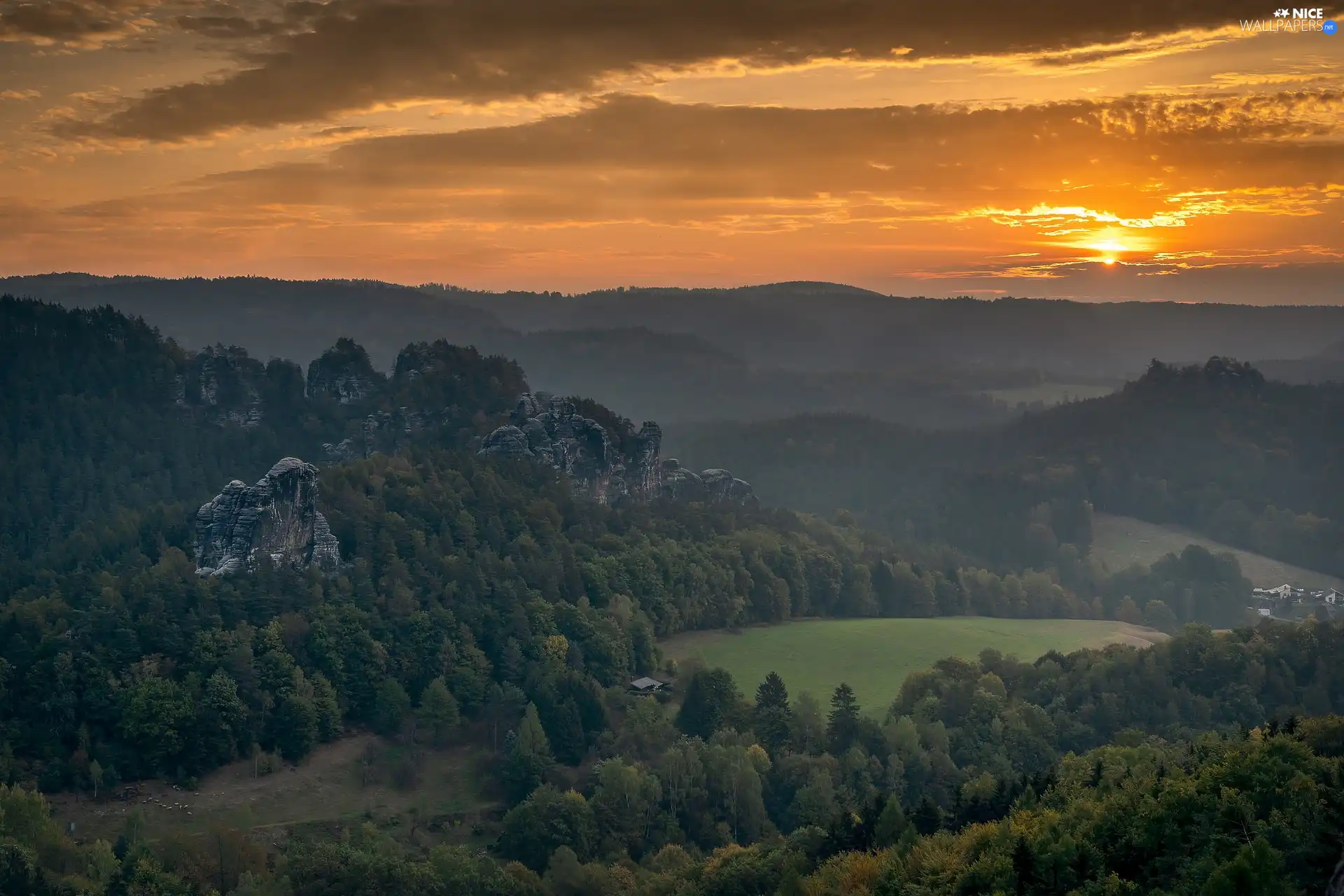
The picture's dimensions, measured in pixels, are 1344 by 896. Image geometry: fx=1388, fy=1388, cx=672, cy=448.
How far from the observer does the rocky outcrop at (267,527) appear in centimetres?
8862

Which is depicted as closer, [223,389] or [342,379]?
[223,389]

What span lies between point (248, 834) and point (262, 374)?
84.7 m

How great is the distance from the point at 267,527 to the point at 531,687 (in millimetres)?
20036

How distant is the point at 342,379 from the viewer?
464ft

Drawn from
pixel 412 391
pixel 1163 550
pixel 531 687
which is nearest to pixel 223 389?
pixel 412 391

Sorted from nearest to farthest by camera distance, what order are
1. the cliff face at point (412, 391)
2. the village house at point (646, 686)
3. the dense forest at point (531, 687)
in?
the dense forest at point (531, 687)
the village house at point (646, 686)
the cliff face at point (412, 391)

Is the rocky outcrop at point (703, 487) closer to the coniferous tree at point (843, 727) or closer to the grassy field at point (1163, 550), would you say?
the grassy field at point (1163, 550)

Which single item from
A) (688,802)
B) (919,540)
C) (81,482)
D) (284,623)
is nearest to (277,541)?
(284,623)

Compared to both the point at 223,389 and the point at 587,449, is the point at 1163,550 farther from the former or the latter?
the point at 223,389

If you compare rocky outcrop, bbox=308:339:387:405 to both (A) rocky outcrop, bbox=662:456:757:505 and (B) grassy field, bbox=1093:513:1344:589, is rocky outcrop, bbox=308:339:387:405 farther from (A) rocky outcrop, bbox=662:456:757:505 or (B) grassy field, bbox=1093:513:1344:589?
(B) grassy field, bbox=1093:513:1344:589

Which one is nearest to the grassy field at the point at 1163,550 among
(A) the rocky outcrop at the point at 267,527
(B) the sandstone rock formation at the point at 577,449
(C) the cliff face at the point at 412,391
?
(B) the sandstone rock formation at the point at 577,449

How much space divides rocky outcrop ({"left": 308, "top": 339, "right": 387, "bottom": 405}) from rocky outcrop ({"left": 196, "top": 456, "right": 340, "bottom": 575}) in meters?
48.3

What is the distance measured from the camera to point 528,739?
261 ft

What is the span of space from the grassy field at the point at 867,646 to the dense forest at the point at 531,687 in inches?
139
